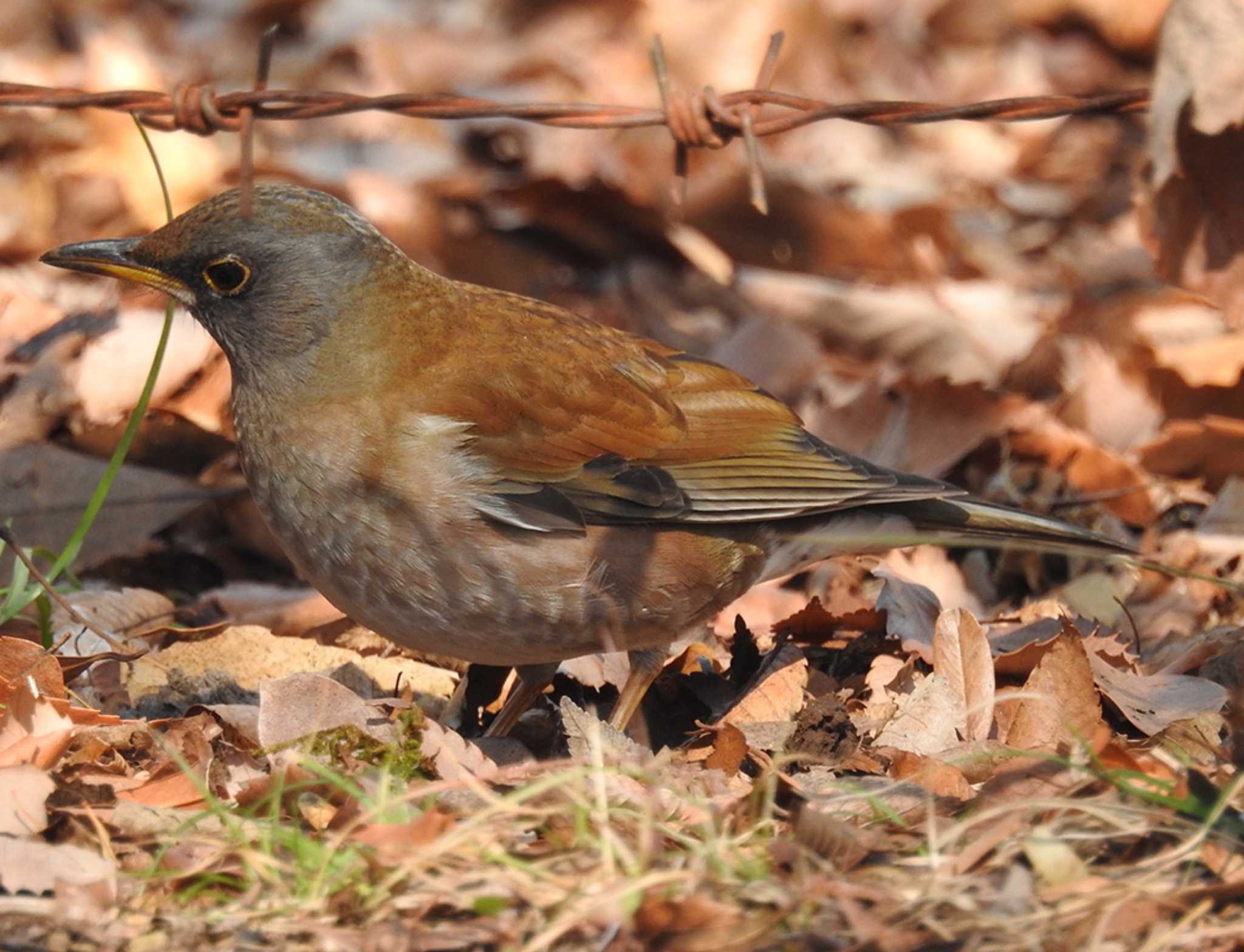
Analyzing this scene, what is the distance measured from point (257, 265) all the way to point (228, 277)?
96 mm

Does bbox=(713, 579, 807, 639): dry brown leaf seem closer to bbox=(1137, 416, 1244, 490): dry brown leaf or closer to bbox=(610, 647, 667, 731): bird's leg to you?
bbox=(610, 647, 667, 731): bird's leg

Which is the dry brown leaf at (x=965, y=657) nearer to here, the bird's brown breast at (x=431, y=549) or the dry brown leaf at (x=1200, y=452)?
the bird's brown breast at (x=431, y=549)

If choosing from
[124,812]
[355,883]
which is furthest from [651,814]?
[124,812]

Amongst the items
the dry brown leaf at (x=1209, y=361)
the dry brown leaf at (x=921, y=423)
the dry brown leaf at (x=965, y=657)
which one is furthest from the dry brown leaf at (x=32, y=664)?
the dry brown leaf at (x=1209, y=361)

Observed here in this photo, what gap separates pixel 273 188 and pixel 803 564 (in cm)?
201

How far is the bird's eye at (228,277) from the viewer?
4719 mm

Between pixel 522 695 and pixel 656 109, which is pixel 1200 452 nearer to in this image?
pixel 656 109

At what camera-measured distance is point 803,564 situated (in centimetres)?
516

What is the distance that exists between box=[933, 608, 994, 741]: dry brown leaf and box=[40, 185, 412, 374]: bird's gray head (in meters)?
1.96

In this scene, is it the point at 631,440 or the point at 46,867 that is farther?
the point at 631,440

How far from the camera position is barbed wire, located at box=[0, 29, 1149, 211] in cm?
475

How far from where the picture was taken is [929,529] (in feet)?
17.5

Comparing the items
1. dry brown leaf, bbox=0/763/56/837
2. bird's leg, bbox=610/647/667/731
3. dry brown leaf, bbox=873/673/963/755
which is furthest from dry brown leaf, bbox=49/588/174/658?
dry brown leaf, bbox=873/673/963/755

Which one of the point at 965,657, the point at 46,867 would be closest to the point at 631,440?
the point at 965,657
